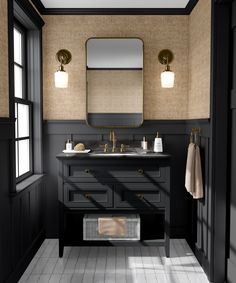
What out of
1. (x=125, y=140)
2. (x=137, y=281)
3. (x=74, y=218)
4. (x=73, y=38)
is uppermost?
(x=73, y=38)

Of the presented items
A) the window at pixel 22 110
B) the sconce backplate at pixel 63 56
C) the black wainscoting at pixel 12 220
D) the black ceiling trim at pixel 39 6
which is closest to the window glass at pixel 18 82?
the window at pixel 22 110

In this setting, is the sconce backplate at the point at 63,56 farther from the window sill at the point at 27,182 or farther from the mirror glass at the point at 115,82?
the window sill at the point at 27,182

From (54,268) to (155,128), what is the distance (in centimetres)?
180

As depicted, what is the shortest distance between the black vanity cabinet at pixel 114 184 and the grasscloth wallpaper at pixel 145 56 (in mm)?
784

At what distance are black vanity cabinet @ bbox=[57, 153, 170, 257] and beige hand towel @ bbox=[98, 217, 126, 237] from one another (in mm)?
92

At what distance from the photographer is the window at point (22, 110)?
136 inches

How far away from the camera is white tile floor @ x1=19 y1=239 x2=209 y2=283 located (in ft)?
9.87

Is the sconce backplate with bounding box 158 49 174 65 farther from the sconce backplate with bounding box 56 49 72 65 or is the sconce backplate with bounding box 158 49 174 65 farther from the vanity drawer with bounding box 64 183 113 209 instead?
the vanity drawer with bounding box 64 183 113 209

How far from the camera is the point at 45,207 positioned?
402 centimetres

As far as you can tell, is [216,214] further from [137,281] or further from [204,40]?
[204,40]

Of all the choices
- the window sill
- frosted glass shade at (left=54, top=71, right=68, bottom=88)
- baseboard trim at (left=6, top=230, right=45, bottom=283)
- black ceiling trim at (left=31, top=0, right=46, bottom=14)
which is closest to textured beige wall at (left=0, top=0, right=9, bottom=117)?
the window sill

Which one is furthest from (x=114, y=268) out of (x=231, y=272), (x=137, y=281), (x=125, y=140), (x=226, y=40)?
(x=226, y=40)

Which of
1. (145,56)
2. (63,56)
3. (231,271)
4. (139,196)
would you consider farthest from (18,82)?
(231,271)

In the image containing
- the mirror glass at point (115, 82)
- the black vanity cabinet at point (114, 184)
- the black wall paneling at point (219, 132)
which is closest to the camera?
the black wall paneling at point (219, 132)
